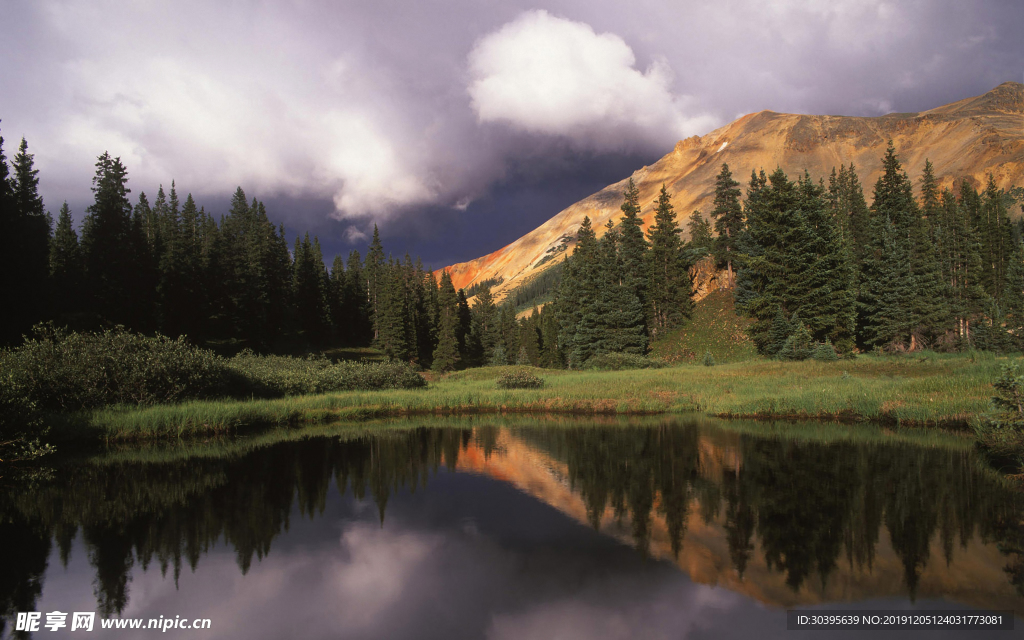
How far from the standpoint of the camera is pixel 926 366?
1193 inches

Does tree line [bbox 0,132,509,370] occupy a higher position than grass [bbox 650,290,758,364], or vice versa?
tree line [bbox 0,132,509,370]

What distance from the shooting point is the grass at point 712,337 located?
2313 inches

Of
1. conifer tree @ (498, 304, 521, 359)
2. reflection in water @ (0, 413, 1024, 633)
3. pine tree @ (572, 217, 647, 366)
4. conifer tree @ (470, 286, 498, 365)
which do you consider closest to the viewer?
reflection in water @ (0, 413, 1024, 633)

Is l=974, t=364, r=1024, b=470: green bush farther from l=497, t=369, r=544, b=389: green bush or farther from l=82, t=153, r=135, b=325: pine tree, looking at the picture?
l=82, t=153, r=135, b=325: pine tree

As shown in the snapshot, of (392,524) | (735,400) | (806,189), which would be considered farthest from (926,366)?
(392,524)

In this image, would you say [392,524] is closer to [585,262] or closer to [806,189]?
[806,189]

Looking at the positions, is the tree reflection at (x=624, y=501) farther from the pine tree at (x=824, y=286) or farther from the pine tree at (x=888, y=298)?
the pine tree at (x=888, y=298)

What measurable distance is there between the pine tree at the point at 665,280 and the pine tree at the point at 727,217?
17.8 feet

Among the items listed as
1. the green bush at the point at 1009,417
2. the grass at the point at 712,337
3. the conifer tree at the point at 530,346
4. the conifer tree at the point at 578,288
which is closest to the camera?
the green bush at the point at 1009,417

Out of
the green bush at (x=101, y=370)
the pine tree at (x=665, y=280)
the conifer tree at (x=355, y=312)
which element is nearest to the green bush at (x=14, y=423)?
the green bush at (x=101, y=370)

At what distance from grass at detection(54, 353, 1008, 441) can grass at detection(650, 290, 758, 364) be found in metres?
23.5

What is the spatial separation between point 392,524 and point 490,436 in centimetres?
1051

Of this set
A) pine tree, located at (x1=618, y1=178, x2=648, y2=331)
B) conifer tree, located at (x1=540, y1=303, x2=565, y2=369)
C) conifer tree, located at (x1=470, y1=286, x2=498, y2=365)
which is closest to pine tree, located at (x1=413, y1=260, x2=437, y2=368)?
conifer tree, located at (x1=470, y1=286, x2=498, y2=365)

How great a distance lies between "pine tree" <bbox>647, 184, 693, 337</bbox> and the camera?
67188 mm
